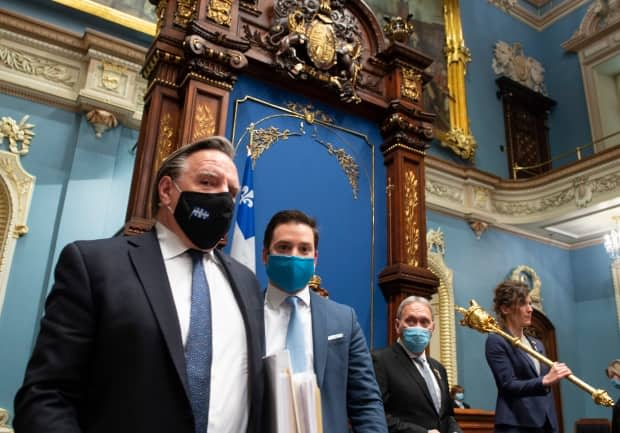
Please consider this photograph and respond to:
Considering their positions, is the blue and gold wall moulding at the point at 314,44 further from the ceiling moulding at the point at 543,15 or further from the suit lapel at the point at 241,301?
the ceiling moulding at the point at 543,15

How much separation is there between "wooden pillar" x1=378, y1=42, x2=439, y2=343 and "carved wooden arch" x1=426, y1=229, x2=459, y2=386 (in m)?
4.11

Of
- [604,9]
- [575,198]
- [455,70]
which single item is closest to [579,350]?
[575,198]

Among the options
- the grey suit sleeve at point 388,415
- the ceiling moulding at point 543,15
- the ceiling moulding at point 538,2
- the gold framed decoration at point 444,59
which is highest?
the ceiling moulding at point 538,2

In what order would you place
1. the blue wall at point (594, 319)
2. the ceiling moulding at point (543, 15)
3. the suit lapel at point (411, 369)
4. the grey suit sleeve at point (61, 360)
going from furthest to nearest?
the ceiling moulding at point (543, 15) → the blue wall at point (594, 319) → the suit lapel at point (411, 369) → the grey suit sleeve at point (61, 360)

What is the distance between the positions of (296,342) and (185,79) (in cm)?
217

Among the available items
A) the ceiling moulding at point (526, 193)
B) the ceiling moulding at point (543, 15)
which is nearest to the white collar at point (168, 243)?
the ceiling moulding at point (526, 193)

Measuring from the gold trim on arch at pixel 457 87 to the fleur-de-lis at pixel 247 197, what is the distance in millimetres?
6581

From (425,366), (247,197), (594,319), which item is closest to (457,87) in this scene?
(594,319)

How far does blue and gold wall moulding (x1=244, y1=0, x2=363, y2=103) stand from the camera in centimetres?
370

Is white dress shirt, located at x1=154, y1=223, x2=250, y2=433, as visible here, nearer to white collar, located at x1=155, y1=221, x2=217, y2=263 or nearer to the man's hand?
white collar, located at x1=155, y1=221, x2=217, y2=263

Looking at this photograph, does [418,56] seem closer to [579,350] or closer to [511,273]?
[511,273]

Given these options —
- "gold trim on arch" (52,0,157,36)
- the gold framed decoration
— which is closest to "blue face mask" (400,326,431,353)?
"gold trim on arch" (52,0,157,36)

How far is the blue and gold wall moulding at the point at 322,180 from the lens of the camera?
350 centimetres

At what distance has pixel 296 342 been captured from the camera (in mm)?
1723
